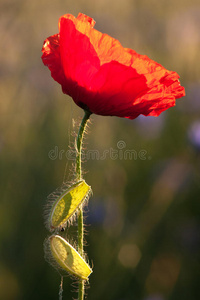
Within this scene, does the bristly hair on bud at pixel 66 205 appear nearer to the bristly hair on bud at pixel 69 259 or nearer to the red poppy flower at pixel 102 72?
the bristly hair on bud at pixel 69 259

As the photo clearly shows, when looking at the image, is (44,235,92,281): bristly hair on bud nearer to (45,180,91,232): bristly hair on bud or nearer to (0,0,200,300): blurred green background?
(45,180,91,232): bristly hair on bud

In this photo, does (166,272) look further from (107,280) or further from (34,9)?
(34,9)

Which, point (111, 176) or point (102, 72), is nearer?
point (102, 72)

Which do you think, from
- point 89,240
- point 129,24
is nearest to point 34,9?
point 129,24

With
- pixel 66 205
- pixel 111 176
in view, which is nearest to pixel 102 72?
pixel 66 205

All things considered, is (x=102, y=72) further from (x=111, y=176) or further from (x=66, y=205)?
(x=111, y=176)

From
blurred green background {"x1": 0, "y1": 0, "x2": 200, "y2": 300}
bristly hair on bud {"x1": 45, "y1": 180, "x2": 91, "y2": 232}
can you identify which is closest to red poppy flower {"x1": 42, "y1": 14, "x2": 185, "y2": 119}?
bristly hair on bud {"x1": 45, "y1": 180, "x2": 91, "y2": 232}
